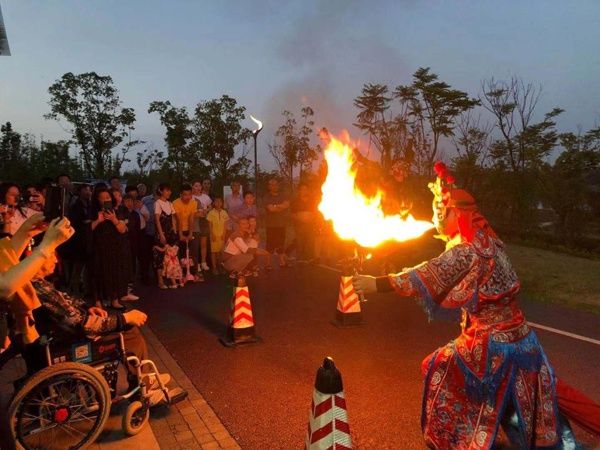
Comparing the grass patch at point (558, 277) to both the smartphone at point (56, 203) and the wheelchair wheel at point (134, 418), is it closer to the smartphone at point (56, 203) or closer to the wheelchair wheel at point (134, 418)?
the wheelchair wheel at point (134, 418)

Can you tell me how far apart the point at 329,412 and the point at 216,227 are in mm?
8549

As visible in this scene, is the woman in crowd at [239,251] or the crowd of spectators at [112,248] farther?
the woman in crowd at [239,251]

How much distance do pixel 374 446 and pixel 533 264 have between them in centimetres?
1081

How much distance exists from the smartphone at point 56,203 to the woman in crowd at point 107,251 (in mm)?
4380

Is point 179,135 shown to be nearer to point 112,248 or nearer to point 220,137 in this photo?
point 220,137

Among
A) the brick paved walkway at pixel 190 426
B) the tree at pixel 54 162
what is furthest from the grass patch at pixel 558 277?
the tree at pixel 54 162

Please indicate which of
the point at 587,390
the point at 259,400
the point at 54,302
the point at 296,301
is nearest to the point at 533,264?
the point at 296,301

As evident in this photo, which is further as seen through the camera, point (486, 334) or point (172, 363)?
point (172, 363)

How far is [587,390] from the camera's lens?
15.9 ft

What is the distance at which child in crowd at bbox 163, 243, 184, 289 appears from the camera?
952cm

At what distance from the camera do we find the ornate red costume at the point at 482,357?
317 cm

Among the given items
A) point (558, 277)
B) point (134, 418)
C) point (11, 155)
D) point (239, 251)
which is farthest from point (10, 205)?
point (11, 155)

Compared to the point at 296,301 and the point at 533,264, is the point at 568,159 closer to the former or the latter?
the point at 533,264

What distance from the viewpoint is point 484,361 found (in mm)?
3225
